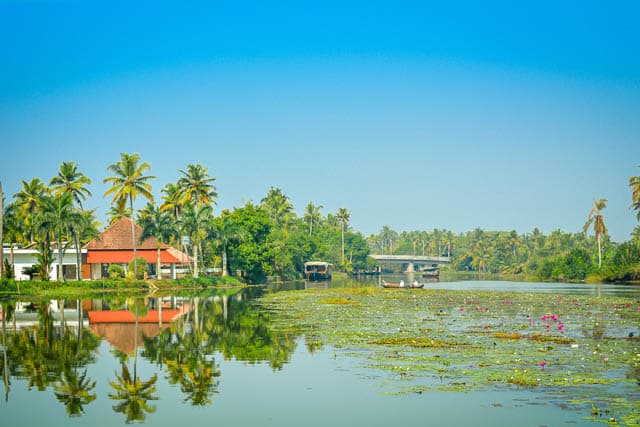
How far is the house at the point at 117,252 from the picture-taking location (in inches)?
3376

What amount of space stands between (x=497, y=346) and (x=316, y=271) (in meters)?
108

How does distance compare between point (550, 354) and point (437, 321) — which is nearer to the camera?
point (550, 354)

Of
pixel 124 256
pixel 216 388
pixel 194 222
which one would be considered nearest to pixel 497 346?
pixel 216 388

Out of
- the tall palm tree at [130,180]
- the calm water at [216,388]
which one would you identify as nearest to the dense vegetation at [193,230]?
the tall palm tree at [130,180]

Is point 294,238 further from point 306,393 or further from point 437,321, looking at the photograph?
point 306,393

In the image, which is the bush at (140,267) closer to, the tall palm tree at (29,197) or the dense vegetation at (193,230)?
the dense vegetation at (193,230)

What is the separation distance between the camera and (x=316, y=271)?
436 feet

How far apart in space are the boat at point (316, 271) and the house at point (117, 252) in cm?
4374

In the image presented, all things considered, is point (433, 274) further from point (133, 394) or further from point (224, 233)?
point (133, 394)

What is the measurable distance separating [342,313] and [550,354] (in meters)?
18.5

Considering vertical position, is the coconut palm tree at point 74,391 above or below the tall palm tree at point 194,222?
below

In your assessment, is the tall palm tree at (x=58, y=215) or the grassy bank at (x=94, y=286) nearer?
the grassy bank at (x=94, y=286)

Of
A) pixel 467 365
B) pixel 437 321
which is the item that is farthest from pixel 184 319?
pixel 467 365

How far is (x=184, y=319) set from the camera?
132 ft
